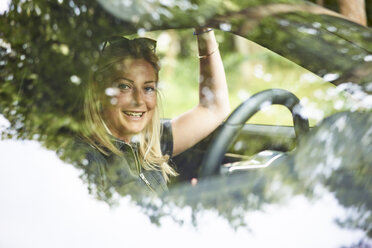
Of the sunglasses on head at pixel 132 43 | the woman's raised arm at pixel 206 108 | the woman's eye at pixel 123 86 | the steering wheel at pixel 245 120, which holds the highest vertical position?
the sunglasses on head at pixel 132 43

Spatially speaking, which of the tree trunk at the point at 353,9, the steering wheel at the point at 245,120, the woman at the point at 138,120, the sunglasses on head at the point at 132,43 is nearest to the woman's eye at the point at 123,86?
the woman at the point at 138,120

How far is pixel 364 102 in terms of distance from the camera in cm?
157

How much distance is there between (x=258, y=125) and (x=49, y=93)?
0.66 m

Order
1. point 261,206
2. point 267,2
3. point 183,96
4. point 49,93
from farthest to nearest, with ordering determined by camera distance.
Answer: point 267,2, point 49,93, point 183,96, point 261,206

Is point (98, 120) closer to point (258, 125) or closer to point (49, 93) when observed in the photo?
point (49, 93)

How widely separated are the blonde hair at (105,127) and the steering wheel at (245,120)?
0.42 feet

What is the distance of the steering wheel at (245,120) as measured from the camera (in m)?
1.48

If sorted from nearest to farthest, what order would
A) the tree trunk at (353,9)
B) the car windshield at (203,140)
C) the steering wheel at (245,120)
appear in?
the car windshield at (203,140), the steering wheel at (245,120), the tree trunk at (353,9)

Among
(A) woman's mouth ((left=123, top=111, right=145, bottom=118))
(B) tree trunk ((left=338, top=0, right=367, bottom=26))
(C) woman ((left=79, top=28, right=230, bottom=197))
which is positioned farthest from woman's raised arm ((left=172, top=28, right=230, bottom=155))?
(B) tree trunk ((left=338, top=0, right=367, bottom=26))

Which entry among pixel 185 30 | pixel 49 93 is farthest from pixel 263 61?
pixel 49 93

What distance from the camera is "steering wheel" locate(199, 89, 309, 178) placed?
1.48m

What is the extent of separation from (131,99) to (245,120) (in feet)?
1.13

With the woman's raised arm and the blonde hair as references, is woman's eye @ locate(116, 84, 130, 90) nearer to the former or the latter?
the blonde hair

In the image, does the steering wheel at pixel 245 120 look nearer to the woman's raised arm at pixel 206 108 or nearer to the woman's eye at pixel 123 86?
the woman's raised arm at pixel 206 108
